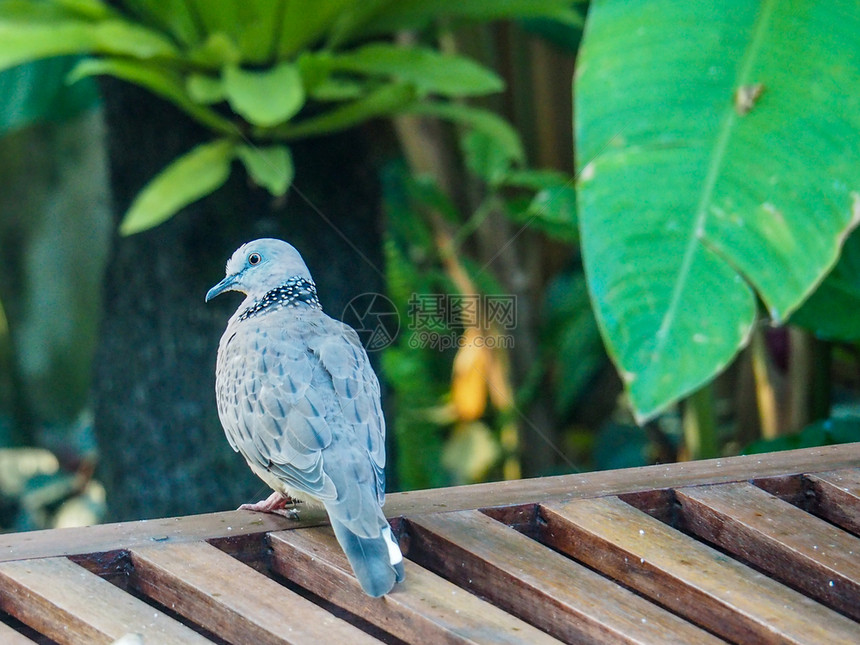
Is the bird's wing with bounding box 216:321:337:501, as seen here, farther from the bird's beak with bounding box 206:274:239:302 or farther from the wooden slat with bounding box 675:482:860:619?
the wooden slat with bounding box 675:482:860:619

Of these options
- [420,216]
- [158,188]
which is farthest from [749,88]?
[420,216]

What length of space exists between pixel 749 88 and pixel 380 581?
1.06m

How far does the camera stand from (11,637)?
124 cm

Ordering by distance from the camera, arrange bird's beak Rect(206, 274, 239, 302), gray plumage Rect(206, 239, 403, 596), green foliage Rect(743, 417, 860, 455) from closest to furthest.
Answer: gray plumage Rect(206, 239, 403, 596) → bird's beak Rect(206, 274, 239, 302) → green foliage Rect(743, 417, 860, 455)

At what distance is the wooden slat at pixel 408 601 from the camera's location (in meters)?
1.25

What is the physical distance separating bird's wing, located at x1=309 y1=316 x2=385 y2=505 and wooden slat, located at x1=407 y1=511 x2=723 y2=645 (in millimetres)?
142

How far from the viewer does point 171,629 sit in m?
1.26

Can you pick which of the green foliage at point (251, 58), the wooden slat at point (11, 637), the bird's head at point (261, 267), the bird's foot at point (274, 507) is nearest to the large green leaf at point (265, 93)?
the green foliage at point (251, 58)

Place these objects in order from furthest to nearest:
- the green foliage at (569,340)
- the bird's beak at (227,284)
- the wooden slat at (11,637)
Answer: the green foliage at (569,340) < the bird's beak at (227,284) < the wooden slat at (11,637)

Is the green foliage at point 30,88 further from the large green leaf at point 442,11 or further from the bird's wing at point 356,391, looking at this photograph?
the bird's wing at point 356,391

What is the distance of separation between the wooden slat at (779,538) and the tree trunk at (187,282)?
58.5 inches

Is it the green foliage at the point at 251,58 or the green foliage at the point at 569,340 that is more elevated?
the green foliage at the point at 251,58

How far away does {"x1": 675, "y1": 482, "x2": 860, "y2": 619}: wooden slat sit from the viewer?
4.54ft

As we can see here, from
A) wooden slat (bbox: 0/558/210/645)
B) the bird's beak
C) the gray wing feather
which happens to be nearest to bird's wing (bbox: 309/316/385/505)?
the gray wing feather
